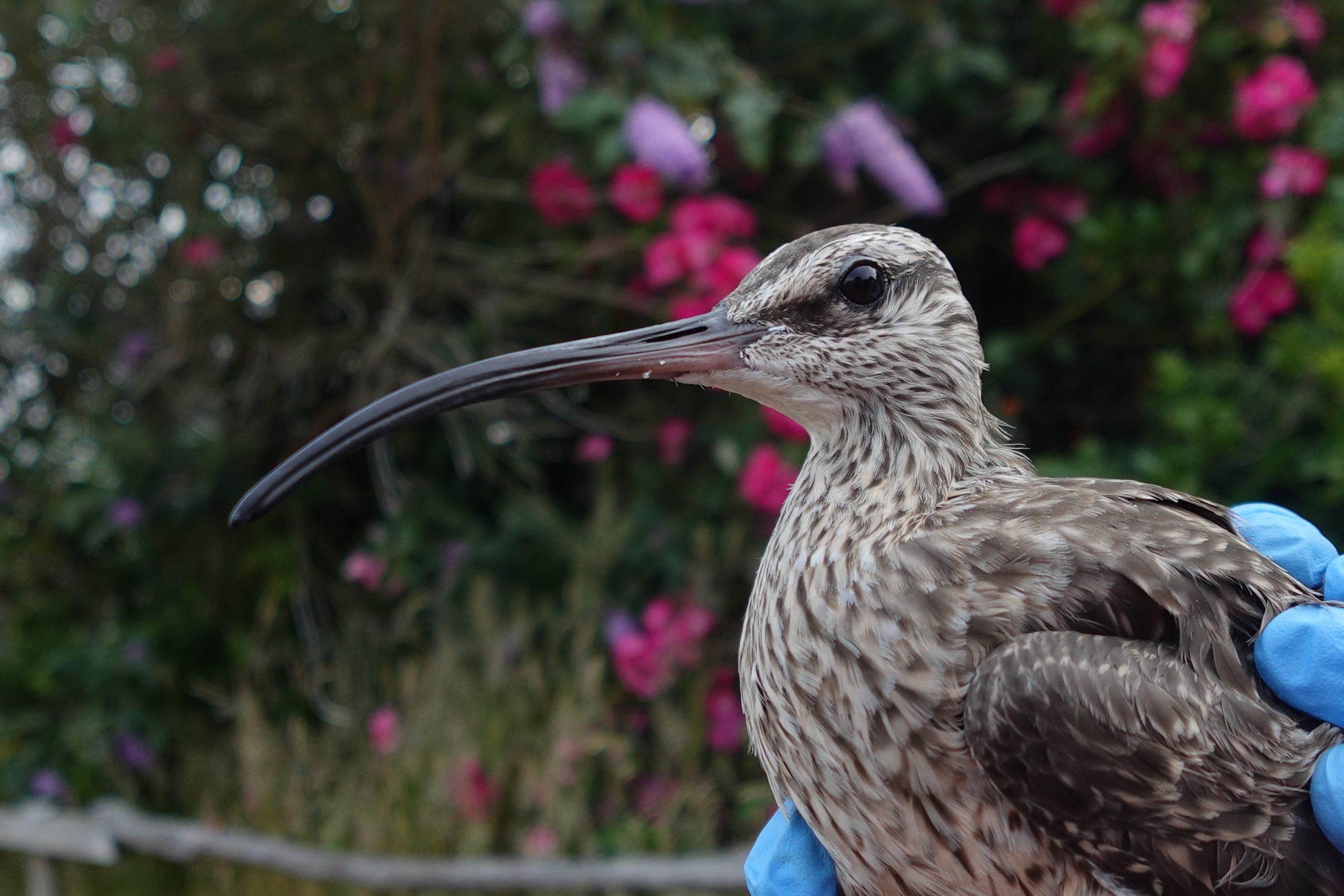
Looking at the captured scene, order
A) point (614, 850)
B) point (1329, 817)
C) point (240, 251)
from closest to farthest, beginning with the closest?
point (1329, 817) → point (614, 850) → point (240, 251)

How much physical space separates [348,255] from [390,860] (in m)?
1.91

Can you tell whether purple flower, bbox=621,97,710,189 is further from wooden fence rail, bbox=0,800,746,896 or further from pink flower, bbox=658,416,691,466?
wooden fence rail, bbox=0,800,746,896

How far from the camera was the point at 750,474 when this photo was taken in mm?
2293

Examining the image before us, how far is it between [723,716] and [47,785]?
209 centimetres

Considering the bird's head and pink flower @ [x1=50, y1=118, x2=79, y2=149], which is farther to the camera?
pink flower @ [x1=50, y1=118, x2=79, y2=149]

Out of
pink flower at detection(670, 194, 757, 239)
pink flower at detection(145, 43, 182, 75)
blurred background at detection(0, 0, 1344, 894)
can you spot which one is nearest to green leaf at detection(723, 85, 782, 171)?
blurred background at detection(0, 0, 1344, 894)

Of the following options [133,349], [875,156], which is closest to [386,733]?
[133,349]

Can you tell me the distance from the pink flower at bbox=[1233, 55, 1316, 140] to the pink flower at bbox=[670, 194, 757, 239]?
118 centimetres

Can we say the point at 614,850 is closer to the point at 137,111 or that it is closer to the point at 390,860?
the point at 390,860

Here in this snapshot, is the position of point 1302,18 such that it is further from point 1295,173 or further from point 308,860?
point 308,860

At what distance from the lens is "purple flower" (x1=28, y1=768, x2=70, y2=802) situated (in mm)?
2979

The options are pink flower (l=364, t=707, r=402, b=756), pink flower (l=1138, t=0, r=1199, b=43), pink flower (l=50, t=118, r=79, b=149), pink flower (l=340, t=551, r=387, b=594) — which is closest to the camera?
pink flower (l=1138, t=0, r=1199, b=43)

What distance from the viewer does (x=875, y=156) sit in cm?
233

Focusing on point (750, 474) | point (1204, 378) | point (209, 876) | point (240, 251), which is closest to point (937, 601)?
point (750, 474)
